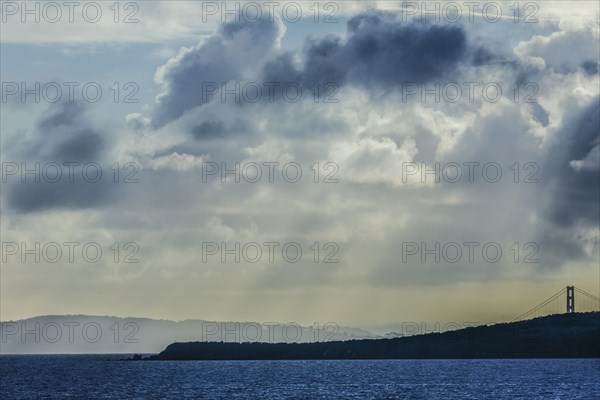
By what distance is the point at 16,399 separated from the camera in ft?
449

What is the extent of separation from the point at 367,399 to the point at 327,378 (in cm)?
6746

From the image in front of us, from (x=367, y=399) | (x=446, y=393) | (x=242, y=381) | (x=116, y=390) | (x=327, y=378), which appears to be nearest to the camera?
(x=367, y=399)

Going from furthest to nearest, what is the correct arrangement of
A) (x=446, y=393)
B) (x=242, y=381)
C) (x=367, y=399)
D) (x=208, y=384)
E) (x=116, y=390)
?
(x=242, y=381)
(x=208, y=384)
(x=116, y=390)
(x=446, y=393)
(x=367, y=399)

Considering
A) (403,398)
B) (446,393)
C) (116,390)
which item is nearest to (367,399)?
(403,398)

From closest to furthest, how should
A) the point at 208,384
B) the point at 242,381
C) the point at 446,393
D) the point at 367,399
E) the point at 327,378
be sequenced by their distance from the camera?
1. the point at 367,399
2. the point at 446,393
3. the point at 208,384
4. the point at 242,381
5. the point at 327,378

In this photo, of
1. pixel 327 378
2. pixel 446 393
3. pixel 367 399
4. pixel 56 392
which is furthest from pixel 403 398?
A: pixel 327 378

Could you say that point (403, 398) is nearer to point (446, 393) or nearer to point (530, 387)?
point (446, 393)

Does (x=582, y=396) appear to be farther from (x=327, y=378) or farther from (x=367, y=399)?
(x=327, y=378)

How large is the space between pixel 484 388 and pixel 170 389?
44.5 meters

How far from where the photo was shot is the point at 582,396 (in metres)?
138

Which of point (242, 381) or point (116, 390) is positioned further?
point (242, 381)

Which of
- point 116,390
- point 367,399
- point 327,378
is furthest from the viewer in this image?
point 327,378

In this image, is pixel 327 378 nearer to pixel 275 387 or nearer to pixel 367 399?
pixel 275 387

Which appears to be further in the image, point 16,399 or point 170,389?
point 170,389
